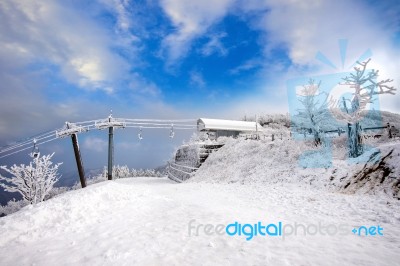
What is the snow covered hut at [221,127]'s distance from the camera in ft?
127

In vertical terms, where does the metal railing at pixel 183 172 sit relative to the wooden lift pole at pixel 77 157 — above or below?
below

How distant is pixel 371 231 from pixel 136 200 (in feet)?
29.0

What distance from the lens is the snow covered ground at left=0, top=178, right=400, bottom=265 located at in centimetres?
489

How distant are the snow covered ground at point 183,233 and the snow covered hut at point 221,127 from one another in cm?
2798

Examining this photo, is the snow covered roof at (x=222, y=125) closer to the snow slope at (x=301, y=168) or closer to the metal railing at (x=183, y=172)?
the metal railing at (x=183, y=172)

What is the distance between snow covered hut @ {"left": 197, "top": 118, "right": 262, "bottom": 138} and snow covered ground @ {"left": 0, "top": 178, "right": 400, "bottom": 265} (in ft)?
91.8

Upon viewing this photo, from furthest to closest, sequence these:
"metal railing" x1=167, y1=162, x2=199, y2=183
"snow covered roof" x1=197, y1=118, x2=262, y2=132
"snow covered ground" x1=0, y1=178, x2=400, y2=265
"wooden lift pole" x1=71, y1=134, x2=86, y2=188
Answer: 1. "snow covered roof" x1=197, y1=118, x2=262, y2=132
2. "metal railing" x1=167, y1=162, x2=199, y2=183
3. "wooden lift pole" x1=71, y1=134, x2=86, y2=188
4. "snow covered ground" x1=0, y1=178, x2=400, y2=265

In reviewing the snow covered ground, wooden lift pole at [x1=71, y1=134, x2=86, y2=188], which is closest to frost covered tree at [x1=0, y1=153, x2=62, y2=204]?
wooden lift pole at [x1=71, y1=134, x2=86, y2=188]

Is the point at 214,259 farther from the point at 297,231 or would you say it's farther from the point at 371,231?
the point at 371,231

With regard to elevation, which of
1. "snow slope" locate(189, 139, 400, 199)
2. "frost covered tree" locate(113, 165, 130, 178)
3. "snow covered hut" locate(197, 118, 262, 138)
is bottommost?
"frost covered tree" locate(113, 165, 130, 178)

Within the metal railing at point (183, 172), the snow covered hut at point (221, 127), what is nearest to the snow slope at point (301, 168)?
the metal railing at point (183, 172)

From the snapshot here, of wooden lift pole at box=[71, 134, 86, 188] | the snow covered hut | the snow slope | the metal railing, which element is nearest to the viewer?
the snow slope

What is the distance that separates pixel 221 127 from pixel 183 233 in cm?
3369

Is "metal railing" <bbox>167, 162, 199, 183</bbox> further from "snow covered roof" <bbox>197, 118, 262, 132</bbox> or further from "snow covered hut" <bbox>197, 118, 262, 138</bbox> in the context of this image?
"snow covered hut" <bbox>197, 118, 262, 138</bbox>
